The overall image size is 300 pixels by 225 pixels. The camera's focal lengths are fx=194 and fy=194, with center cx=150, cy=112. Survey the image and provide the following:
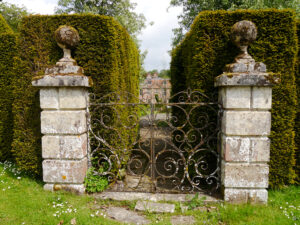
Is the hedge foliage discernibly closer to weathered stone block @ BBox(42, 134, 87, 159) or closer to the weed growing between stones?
weathered stone block @ BBox(42, 134, 87, 159)

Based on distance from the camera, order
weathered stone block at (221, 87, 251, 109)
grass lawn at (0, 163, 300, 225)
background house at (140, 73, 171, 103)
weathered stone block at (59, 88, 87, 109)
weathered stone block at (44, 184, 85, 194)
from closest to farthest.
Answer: grass lawn at (0, 163, 300, 225), weathered stone block at (221, 87, 251, 109), weathered stone block at (59, 88, 87, 109), weathered stone block at (44, 184, 85, 194), background house at (140, 73, 171, 103)

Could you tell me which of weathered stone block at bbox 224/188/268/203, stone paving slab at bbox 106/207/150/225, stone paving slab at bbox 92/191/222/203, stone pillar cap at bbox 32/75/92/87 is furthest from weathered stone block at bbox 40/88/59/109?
weathered stone block at bbox 224/188/268/203

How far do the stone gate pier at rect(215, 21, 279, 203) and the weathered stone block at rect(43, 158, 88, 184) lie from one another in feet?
7.52

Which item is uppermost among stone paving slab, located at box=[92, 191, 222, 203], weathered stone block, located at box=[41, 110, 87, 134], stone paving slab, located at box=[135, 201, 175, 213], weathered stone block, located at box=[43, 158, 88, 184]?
weathered stone block, located at box=[41, 110, 87, 134]

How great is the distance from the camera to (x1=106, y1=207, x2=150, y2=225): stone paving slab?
266 cm

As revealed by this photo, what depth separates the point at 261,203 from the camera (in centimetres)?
297

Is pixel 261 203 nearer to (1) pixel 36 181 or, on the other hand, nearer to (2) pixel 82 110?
(2) pixel 82 110

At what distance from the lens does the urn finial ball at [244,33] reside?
111 inches

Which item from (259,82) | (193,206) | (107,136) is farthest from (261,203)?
(107,136)

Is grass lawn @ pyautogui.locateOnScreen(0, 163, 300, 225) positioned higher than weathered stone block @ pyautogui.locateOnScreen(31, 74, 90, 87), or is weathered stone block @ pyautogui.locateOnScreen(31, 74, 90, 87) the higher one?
weathered stone block @ pyautogui.locateOnScreen(31, 74, 90, 87)

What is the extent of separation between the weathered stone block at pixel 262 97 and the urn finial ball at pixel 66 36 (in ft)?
9.60

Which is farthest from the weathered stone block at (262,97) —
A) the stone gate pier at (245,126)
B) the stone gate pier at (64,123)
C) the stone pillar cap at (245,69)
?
the stone gate pier at (64,123)

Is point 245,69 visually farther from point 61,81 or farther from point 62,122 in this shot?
point 62,122

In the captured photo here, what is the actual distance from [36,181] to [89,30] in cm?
291
